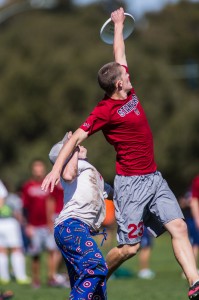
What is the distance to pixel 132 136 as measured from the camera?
8.48 m

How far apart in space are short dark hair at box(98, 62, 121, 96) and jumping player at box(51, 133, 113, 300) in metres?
0.64

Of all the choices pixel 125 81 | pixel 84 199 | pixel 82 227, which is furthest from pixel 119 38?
pixel 82 227

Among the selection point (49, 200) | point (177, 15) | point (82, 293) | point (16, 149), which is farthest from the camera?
point (177, 15)

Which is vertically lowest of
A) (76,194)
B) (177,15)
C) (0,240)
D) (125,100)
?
(0,240)

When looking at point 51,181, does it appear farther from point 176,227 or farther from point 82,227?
point 176,227

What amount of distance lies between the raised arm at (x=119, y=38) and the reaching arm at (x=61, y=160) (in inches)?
47.9

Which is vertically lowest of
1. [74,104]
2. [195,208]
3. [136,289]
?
[136,289]

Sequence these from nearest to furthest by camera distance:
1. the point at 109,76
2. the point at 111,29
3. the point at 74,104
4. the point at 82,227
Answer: the point at 82,227 → the point at 109,76 → the point at 111,29 → the point at 74,104

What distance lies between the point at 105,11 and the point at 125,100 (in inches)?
2153

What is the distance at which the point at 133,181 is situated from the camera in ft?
28.0

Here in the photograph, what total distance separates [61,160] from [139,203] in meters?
1.13

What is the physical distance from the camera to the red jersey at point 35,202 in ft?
51.4

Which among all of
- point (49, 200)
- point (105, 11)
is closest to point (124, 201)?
point (49, 200)

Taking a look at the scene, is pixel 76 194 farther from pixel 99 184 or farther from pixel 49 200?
pixel 49 200
